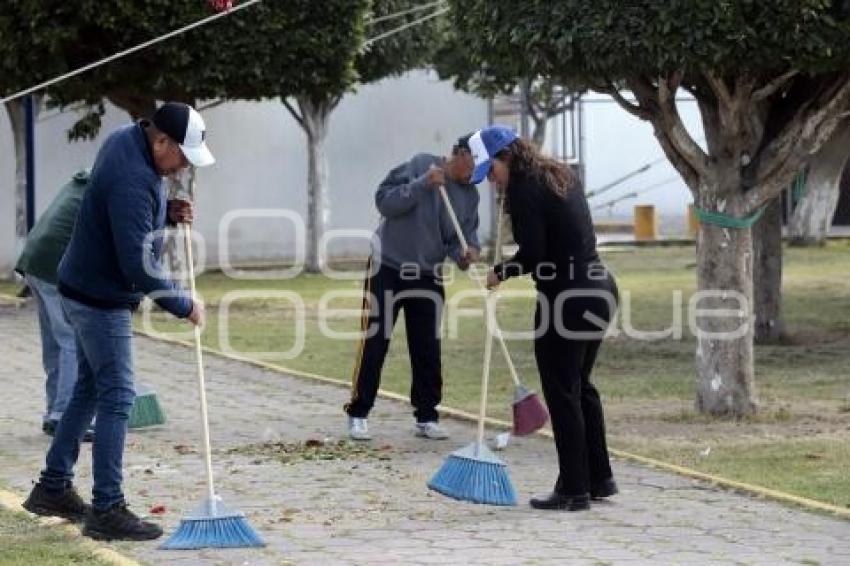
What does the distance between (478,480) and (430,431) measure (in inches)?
88.4

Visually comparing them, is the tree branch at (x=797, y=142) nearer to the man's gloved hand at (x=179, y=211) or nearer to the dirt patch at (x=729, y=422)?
the dirt patch at (x=729, y=422)

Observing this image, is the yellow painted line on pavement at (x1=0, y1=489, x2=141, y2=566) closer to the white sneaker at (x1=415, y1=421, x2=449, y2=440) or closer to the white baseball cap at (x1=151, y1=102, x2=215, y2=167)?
the white baseball cap at (x1=151, y1=102, x2=215, y2=167)

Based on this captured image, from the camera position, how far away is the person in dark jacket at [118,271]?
721cm

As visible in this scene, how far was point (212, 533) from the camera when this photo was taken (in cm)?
712

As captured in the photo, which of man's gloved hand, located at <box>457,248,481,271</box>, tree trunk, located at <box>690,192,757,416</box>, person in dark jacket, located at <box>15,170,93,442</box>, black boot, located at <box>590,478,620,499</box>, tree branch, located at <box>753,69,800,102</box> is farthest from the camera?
tree trunk, located at <box>690,192,757,416</box>

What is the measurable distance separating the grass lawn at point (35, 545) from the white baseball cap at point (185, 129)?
1.66 metres

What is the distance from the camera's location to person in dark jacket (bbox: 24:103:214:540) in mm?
7211

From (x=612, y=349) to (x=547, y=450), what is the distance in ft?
19.8

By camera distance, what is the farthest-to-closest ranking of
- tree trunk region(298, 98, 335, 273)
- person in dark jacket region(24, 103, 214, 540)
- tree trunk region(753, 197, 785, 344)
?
1. tree trunk region(298, 98, 335, 273)
2. tree trunk region(753, 197, 785, 344)
3. person in dark jacket region(24, 103, 214, 540)

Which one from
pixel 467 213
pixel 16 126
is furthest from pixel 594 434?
pixel 16 126

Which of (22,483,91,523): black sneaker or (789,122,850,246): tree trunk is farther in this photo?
(789,122,850,246): tree trunk

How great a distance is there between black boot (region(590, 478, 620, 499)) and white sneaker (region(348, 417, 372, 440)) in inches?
91.4

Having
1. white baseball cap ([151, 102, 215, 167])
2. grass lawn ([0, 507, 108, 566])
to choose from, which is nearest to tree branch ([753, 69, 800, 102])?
white baseball cap ([151, 102, 215, 167])

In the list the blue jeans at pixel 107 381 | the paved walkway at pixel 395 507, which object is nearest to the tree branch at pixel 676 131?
the paved walkway at pixel 395 507
